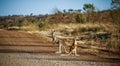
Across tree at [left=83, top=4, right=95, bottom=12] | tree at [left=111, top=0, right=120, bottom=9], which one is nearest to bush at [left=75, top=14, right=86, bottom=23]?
tree at [left=83, top=4, right=95, bottom=12]

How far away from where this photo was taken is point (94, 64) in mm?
12320

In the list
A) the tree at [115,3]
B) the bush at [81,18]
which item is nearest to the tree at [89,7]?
the bush at [81,18]

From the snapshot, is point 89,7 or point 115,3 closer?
point 115,3

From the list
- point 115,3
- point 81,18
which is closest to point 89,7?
point 81,18

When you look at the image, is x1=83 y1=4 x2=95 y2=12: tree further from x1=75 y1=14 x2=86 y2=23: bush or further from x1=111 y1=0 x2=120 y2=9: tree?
x1=111 y1=0 x2=120 y2=9: tree

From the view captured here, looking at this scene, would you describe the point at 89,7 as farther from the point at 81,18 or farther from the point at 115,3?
the point at 115,3

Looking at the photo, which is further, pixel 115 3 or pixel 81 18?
pixel 81 18

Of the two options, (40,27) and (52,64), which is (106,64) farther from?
(40,27)

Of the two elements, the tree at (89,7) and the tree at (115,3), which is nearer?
the tree at (115,3)

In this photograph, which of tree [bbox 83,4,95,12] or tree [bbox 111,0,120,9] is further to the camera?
tree [bbox 83,4,95,12]

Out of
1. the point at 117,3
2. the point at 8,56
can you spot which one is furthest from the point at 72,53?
the point at 117,3

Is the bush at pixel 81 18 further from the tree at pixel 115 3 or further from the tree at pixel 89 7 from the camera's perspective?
the tree at pixel 115 3

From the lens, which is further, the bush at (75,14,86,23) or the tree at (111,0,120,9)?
the bush at (75,14,86,23)

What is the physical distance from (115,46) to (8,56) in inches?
281
